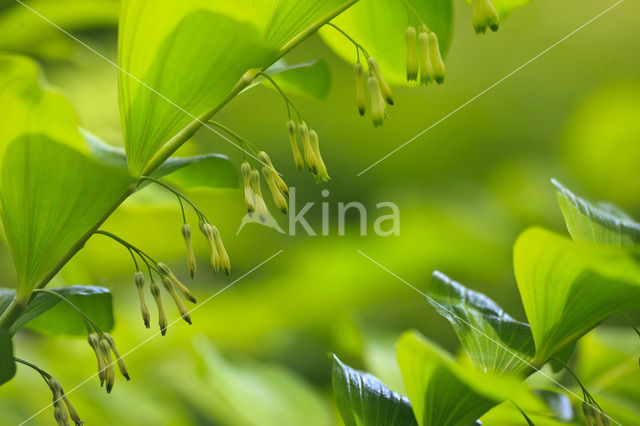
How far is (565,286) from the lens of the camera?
319mm

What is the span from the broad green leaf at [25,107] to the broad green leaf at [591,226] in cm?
27

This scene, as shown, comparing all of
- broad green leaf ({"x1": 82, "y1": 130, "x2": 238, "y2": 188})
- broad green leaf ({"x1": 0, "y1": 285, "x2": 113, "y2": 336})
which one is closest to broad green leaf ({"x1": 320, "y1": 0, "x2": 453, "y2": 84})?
broad green leaf ({"x1": 82, "y1": 130, "x2": 238, "y2": 188})

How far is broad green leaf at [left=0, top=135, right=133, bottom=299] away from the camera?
0.94ft

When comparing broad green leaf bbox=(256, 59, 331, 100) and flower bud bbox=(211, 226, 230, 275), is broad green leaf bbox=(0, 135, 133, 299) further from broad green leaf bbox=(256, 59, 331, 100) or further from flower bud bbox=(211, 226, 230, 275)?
broad green leaf bbox=(256, 59, 331, 100)

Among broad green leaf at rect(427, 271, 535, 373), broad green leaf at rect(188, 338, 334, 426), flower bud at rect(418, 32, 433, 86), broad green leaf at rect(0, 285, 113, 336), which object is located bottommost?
broad green leaf at rect(188, 338, 334, 426)

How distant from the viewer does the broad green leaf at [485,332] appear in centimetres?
35

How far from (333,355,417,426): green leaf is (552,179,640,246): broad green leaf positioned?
0.49 ft

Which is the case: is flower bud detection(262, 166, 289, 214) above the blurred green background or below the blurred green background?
above

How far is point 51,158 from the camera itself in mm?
287

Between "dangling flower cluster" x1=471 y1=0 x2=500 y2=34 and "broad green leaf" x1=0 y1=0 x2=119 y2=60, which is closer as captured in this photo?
"dangling flower cluster" x1=471 y1=0 x2=500 y2=34

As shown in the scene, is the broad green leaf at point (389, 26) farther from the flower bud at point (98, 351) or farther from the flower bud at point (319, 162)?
the flower bud at point (98, 351)

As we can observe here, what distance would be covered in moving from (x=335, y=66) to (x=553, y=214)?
49 cm

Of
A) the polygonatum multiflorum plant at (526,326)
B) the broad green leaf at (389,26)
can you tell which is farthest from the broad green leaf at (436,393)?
the broad green leaf at (389,26)

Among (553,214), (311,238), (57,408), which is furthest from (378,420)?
(553,214)
